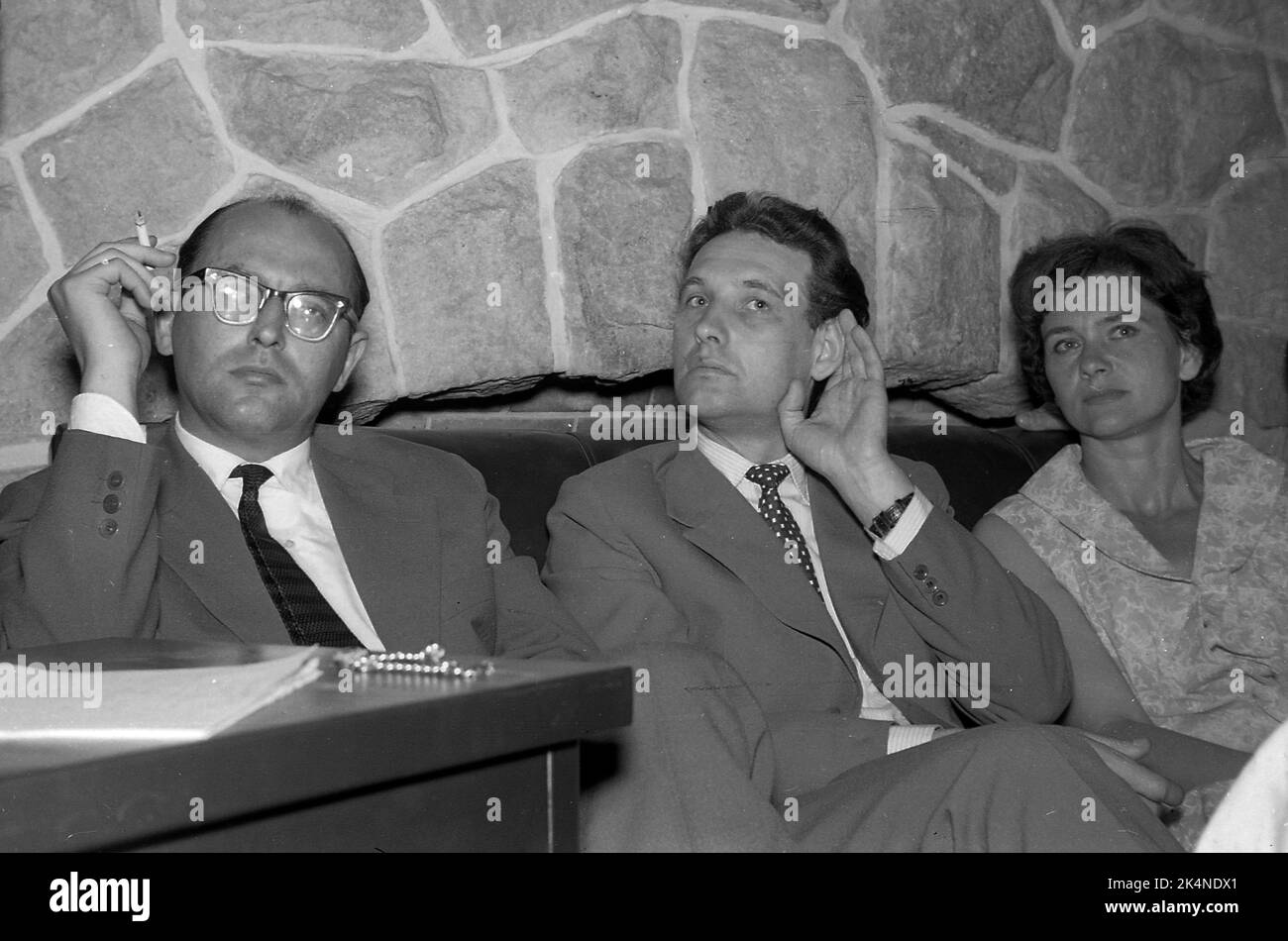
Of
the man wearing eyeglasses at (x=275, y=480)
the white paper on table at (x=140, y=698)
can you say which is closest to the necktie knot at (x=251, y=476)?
the man wearing eyeglasses at (x=275, y=480)

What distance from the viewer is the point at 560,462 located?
6.58ft

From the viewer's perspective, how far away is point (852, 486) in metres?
1.87

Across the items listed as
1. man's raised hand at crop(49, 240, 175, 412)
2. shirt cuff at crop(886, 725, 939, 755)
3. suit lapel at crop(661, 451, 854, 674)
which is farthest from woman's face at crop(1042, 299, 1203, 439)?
man's raised hand at crop(49, 240, 175, 412)

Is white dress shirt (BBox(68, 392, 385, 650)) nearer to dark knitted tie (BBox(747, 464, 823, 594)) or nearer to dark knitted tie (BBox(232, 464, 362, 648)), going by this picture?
dark knitted tie (BBox(232, 464, 362, 648))

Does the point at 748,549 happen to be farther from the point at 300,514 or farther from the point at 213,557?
the point at 213,557

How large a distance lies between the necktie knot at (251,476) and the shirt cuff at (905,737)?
2.93ft

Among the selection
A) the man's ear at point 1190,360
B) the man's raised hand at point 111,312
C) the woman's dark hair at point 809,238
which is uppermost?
the woman's dark hair at point 809,238

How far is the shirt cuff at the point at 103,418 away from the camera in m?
1.47

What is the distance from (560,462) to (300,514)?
0.44 metres

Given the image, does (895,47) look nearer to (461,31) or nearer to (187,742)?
(461,31)

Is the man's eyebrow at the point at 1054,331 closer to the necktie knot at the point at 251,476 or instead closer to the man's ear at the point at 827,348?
the man's ear at the point at 827,348

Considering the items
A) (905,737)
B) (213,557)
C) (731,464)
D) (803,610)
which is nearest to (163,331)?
(213,557)

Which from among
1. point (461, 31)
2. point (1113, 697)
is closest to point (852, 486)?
point (1113, 697)

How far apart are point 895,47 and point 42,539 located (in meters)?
1.95
